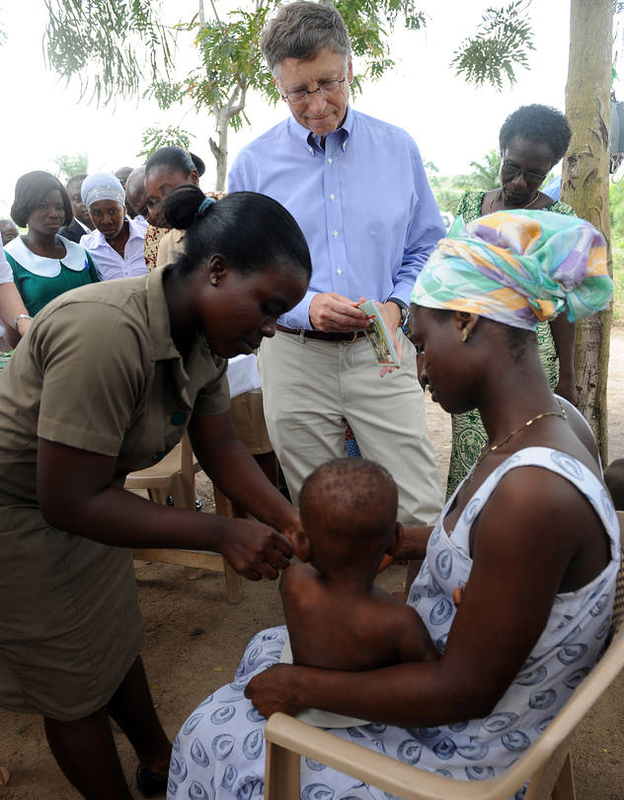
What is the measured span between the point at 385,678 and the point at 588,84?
408 cm

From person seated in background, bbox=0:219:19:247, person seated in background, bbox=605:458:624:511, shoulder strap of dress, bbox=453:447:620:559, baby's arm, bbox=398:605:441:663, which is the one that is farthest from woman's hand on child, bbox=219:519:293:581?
person seated in background, bbox=0:219:19:247

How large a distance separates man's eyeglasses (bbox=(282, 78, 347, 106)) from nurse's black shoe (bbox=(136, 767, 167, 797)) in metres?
2.59

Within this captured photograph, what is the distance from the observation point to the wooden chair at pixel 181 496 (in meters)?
3.05

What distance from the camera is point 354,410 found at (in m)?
2.79

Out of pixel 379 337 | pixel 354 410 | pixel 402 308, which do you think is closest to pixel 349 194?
pixel 402 308

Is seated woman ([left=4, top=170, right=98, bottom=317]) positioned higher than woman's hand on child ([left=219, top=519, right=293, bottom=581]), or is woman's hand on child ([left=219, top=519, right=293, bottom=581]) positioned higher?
seated woman ([left=4, top=170, right=98, bottom=317])

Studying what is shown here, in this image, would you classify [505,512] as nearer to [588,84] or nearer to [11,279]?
[11,279]

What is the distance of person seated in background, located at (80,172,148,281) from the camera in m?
4.70

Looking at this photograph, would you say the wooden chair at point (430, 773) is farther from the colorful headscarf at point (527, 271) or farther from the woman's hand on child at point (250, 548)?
the colorful headscarf at point (527, 271)

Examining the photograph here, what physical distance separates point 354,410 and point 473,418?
82cm

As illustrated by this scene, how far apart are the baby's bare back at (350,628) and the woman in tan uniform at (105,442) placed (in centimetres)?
21

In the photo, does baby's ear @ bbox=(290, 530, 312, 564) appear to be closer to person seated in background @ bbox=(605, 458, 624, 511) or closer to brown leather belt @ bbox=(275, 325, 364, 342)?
brown leather belt @ bbox=(275, 325, 364, 342)

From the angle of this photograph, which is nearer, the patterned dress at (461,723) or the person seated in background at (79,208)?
the patterned dress at (461,723)

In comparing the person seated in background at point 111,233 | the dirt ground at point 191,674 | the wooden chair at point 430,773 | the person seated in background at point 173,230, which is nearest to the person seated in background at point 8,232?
the person seated in background at point 111,233
